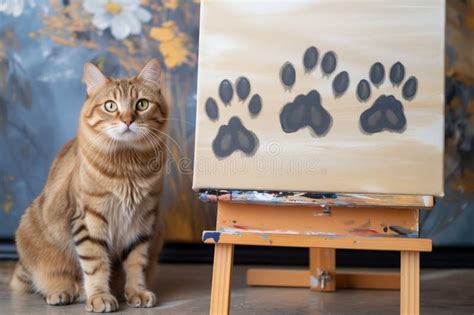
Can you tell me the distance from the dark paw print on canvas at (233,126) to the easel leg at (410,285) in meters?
0.41

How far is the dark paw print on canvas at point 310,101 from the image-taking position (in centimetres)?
143

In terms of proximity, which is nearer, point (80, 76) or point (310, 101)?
point (310, 101)

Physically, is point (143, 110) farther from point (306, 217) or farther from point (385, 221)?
point (385, 221)

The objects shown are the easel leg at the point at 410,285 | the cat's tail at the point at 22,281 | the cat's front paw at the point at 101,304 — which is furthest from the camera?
the cat's tail at the point at 22,281

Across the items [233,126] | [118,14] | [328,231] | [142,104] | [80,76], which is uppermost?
[118,14]

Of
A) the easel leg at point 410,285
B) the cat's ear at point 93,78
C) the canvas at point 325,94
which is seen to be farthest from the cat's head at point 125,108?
the easel leg at point 410,285

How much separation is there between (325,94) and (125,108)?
0.63 meters


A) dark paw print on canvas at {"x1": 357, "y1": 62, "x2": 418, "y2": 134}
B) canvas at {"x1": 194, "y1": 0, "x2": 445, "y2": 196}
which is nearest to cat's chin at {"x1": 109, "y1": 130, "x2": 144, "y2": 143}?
canvas at {"x1": 194, "y1": 0, "x2": 445, "y2": 196}

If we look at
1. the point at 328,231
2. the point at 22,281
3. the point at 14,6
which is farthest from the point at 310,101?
the point at 14,6

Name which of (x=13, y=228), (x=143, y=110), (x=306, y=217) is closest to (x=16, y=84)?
(x=13, y=228)

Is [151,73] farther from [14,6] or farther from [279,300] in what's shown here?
[14,6]

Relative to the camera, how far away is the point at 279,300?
1.94 m

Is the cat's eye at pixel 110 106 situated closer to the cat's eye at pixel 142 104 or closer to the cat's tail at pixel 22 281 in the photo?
the cat's eye at pixel 142 104

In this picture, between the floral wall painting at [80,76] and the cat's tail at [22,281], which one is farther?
the floral wall painting at [80,76]
